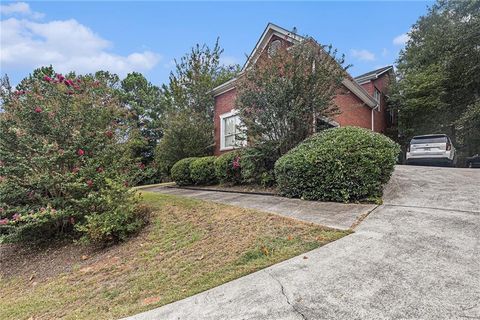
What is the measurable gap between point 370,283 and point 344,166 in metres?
3.65

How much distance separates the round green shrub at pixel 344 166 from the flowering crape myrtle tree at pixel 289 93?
1.53m

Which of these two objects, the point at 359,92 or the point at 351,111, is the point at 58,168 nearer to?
the point at 351,111

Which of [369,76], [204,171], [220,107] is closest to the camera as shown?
[204,171]

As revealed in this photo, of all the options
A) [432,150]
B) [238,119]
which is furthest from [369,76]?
[238,119]

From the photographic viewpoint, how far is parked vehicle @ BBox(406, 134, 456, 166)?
12.6m

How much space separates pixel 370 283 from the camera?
2795 mm

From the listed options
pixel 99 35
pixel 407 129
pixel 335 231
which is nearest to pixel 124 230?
pixel 335 231

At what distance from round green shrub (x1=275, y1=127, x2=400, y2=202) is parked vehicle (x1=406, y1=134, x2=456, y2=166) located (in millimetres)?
7908

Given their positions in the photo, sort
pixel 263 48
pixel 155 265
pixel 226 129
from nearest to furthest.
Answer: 1. pixel 155 265
2. pixel 263 48
3. pixel 226 129

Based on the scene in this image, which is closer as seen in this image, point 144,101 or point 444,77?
point 444,77

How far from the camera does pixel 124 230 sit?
5641mm

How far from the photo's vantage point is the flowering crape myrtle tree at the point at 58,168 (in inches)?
222

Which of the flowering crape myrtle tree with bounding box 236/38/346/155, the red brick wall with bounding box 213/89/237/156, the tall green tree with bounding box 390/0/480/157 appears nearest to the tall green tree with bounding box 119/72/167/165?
the red brick wall with bounding box 213/89/237/156

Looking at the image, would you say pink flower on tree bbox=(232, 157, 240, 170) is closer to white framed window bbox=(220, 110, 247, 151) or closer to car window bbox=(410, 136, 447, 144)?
white framed window bbox=(220, 110, 247, 151)
